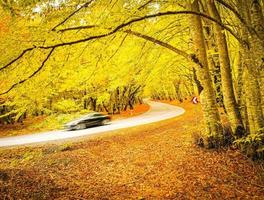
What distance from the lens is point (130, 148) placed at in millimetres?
12875

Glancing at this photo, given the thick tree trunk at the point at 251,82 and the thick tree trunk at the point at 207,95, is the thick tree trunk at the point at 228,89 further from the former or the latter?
the thick tree trunk at the point at 251,82

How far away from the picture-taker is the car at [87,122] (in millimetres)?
23016

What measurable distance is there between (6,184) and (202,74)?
6585 mm

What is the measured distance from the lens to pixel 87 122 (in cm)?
2414

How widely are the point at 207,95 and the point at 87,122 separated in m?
15.5

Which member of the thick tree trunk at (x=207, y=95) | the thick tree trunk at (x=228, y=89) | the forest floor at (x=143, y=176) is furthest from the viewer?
the thick tree trunk at (x=207, y=95)

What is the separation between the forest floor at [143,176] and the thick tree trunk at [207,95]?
1.87 ft

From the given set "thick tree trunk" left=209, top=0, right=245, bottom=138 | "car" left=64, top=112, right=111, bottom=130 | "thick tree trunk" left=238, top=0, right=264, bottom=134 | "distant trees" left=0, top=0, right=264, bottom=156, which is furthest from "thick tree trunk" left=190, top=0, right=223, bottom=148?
"car" left=64, top=112, right=111, bottom=130

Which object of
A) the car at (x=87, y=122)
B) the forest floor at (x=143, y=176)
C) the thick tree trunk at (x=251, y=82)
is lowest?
the forest floor at (x=143, y=176)

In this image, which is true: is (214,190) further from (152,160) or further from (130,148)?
(130,148)

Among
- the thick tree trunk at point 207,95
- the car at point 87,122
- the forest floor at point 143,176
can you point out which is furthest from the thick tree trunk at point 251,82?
the car at point 87,122

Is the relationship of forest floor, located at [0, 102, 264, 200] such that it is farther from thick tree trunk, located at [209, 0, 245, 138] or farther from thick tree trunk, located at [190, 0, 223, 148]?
thick tree trunk, located at [209, 0, 245, 138]

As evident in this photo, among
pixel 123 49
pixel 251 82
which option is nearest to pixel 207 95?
pixel 251 82

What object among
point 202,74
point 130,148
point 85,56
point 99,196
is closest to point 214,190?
point 99,196
